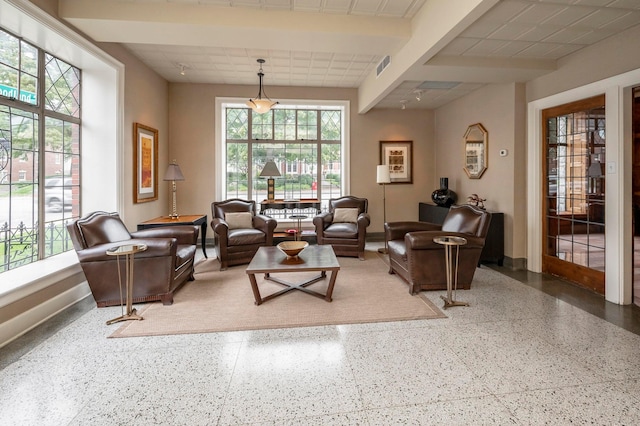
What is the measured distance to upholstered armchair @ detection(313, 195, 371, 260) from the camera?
206 inches

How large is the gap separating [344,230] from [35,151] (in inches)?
153

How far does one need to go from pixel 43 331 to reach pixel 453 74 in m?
5.08

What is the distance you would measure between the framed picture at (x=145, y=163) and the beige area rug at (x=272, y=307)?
5.62 ft

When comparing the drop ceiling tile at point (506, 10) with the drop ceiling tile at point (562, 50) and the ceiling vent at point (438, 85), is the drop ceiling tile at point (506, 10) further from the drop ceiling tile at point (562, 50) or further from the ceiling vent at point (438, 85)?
the ceiling vent at point (438, 85)

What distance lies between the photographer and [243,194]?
660cm

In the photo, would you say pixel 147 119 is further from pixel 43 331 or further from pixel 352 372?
pixel 352 372

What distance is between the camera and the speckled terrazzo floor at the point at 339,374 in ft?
5.76

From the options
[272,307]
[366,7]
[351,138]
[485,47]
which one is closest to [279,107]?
[351,138]

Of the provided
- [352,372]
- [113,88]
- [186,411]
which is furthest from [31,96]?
[352,372]

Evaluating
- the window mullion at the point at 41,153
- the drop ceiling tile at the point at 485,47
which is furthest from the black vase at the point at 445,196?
the window mullion at the point at 41,153

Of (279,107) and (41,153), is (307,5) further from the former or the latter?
(279,107)

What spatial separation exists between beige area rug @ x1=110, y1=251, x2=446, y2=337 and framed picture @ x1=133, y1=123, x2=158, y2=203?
1714 mm

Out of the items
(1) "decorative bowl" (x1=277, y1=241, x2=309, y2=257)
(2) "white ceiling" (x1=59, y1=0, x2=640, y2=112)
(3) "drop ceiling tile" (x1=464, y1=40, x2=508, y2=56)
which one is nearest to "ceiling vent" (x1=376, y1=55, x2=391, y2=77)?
(2) "white ceiling" (x1=59, y1=0, x2=640, y2=112)

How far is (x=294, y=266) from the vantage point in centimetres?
320
